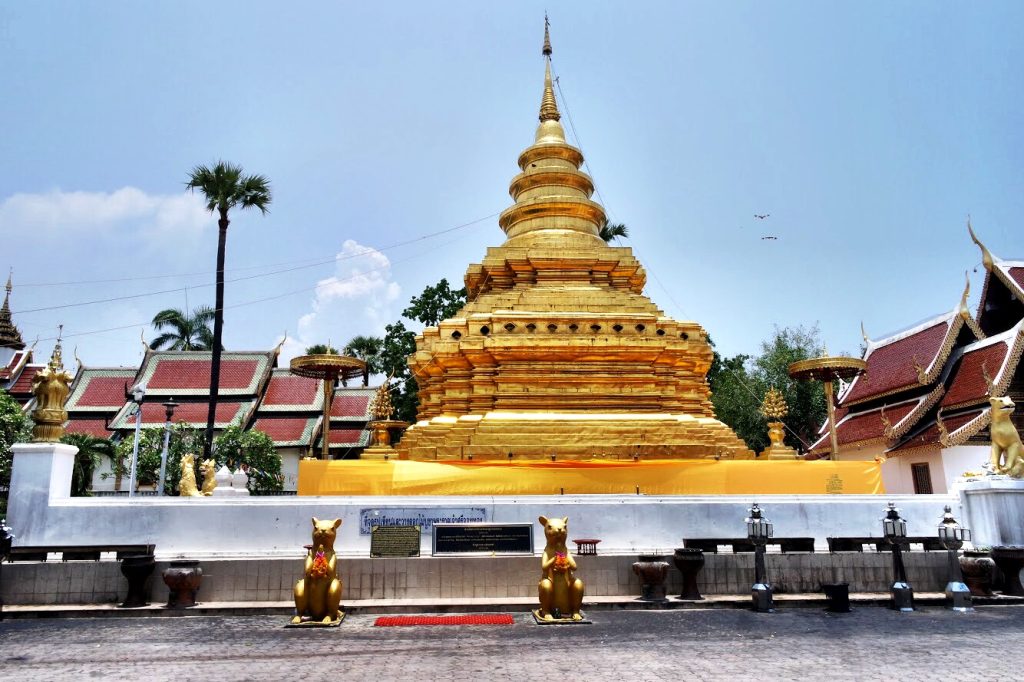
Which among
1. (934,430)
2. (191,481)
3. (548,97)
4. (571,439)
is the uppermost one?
(548,97)

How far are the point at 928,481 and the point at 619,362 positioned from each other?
10.7m

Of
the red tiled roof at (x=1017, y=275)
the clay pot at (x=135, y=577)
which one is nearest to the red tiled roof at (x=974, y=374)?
the red tiled roof at (x=1017, y=275)

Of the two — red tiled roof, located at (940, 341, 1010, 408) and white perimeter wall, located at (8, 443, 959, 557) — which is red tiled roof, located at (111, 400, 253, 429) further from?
red tiled roof, located at (940, 341, 1010, 408)

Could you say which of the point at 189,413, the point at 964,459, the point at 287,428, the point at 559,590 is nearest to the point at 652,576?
the point at 559,590

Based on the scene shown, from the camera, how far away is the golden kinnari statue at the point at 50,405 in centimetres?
1235

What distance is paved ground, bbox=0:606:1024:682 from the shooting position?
661 cm

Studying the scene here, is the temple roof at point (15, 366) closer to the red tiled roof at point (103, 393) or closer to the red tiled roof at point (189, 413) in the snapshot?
the red tiled roof at point (103, 393)

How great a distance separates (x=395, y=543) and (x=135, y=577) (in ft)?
12.0

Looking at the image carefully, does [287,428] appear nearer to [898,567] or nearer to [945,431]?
[945,431]

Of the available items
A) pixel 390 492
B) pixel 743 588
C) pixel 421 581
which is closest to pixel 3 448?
pixel 390 492

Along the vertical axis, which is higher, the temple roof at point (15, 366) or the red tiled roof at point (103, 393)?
the temple roof at point (15, 366)

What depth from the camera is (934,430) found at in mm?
20719

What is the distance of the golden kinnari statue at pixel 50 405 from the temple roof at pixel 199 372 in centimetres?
2049

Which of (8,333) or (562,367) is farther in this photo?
(8,333)
